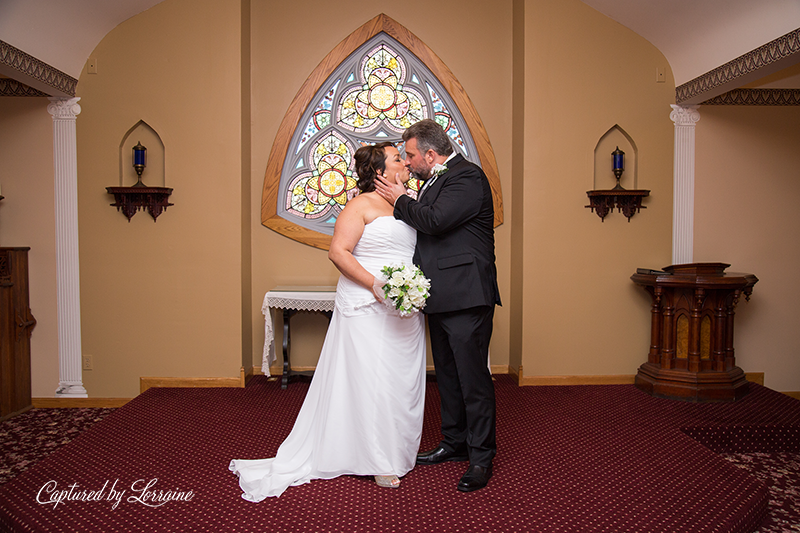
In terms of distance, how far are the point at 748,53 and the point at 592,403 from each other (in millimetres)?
2751

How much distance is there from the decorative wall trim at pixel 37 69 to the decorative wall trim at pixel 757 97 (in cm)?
536

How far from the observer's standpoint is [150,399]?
4094mm

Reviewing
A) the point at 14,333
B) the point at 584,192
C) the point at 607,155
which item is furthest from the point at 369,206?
the point at 14,333

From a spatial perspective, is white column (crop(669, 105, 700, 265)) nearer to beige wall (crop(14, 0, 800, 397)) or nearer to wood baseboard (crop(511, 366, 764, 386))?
beige wall (crop(14, 0, 800, 397))

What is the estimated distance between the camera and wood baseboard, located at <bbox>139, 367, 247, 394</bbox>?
4438 mm

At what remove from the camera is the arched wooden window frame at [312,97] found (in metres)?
4.77

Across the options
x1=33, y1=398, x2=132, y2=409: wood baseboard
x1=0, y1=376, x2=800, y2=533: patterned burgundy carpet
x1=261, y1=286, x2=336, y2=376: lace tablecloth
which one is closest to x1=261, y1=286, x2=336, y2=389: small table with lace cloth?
x1=261, y1=286, x2=336, y2=376: lace tablecloth

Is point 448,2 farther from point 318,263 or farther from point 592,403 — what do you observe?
point 592,403

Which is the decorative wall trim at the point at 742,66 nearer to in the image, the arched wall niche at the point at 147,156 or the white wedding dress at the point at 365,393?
the white wedding dress at the point at 365,393

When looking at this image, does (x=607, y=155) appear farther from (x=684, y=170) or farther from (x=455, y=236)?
(x=455, y=236)

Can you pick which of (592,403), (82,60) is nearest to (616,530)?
(592,403)

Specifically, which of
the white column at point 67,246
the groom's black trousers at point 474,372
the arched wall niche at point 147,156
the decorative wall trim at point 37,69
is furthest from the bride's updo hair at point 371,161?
the white column at point 67,246

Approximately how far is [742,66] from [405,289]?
3.18 m

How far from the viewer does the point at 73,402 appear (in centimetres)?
441
